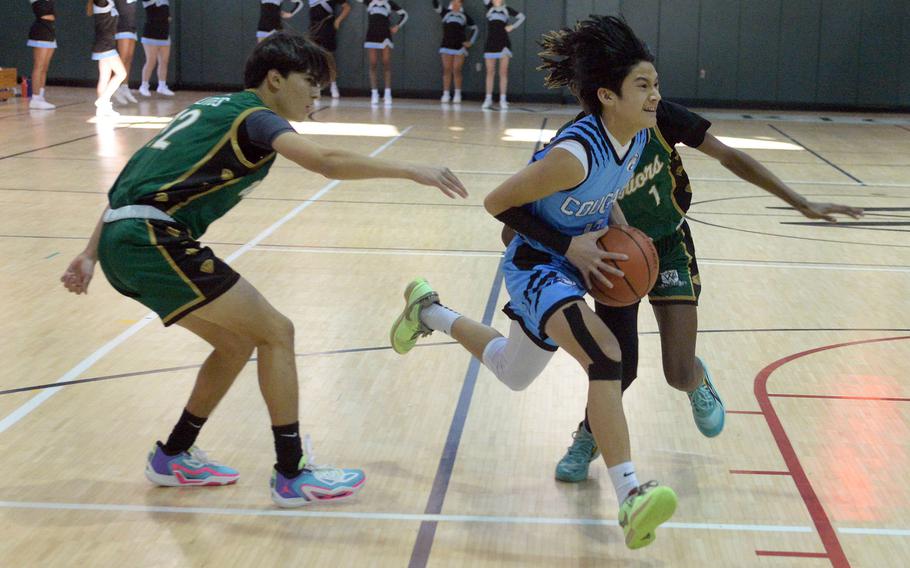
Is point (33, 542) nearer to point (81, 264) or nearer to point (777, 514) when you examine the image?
point (81, 264)

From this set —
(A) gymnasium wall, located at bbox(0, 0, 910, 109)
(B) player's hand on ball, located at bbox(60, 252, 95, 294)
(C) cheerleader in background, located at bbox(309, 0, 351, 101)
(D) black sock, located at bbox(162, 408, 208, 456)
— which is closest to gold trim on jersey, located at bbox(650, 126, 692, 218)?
(D) black sock, located at bbox(162, 408, 208, 456)

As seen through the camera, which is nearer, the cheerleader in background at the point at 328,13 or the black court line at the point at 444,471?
the black court line at the point at 444,471

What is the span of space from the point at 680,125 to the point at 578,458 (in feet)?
3.61

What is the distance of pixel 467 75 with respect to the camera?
1897cm

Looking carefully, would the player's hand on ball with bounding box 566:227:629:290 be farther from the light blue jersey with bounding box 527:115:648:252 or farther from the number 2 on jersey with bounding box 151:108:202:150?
the number 2 on jersey with bounding box 151:108:202:150

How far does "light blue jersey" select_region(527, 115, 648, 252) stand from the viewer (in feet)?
10.6

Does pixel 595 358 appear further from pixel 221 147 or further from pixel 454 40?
pixel 454 40

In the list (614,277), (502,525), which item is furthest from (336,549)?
(614,277)

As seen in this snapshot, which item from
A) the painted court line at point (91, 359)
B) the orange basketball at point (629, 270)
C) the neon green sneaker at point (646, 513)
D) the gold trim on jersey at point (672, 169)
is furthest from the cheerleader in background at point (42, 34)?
the neon green sneaker at point (646, 513)

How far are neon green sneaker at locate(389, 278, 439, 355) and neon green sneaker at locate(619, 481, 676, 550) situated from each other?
1.44m

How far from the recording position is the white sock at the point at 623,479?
2.94 metres

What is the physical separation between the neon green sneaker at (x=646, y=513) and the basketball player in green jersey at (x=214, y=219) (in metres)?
0.92

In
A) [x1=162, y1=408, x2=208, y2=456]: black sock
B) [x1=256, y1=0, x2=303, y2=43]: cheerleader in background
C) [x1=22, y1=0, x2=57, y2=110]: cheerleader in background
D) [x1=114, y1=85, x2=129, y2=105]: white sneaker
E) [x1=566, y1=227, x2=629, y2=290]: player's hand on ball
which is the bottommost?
[x1=162, y1=408, x2=208, y2=456]: black sock

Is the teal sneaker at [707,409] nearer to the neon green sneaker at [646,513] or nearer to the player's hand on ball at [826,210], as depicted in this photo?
the player's hand on ball at [826,210]
